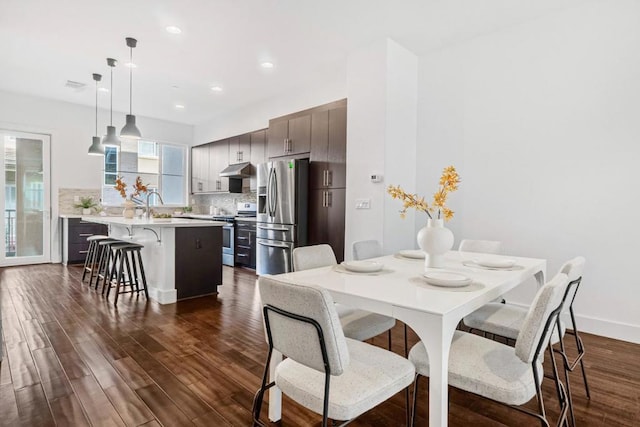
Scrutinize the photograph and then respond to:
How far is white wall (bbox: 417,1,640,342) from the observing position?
301cm

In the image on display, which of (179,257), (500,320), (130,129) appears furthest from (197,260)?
(500,320)

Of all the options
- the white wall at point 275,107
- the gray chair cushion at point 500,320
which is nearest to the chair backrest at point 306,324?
the gray chair cushion at point 500,320

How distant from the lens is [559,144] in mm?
3316

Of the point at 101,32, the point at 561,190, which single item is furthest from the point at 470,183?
the point at 101,32

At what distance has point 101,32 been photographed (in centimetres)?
379

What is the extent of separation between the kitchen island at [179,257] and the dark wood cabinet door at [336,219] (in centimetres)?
137

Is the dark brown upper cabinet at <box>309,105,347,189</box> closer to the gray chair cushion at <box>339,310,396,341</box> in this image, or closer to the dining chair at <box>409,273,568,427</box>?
the gray chair cushion at <box>339,310,396,341</box>

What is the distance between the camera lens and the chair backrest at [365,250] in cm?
273

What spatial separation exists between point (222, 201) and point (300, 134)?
336 centimetres

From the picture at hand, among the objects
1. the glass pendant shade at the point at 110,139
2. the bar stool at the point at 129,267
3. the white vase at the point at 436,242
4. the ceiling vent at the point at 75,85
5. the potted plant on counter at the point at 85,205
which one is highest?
the ceiling vent at the point at 75,85

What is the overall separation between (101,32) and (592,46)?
4.69 meters

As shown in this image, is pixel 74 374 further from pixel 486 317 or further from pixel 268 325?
pixel 486 317

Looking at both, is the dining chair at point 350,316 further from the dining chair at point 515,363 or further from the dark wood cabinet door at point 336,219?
the dark wood cabinet door at point 336,219

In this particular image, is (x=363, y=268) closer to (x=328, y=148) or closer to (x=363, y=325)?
(x=363, y=325)
